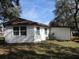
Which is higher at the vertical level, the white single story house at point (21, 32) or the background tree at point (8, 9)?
the background tree at point (8, 9)

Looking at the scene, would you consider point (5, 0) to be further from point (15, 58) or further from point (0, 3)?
point (15, 58)

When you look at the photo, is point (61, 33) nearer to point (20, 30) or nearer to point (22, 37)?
point (22, 37)

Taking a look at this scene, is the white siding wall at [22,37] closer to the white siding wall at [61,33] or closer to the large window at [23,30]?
the large window at [23,30]

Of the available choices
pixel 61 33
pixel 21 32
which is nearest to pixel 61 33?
pixel 61 33

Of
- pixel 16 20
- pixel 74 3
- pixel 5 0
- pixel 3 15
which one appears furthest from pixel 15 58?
pixel 74 3

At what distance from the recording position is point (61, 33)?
3750 cm

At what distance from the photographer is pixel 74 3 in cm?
3975

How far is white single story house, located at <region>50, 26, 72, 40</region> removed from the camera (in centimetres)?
3712

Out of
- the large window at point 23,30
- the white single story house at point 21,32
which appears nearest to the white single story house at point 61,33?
the white single story house at point 21,32

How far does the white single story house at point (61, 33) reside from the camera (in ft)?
122

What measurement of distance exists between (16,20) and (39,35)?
161 inches

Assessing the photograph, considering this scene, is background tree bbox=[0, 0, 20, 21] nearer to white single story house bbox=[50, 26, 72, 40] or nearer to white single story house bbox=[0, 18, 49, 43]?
white single story house bbox=[0, 18, 49, 43]

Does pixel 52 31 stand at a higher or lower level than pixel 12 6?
lower

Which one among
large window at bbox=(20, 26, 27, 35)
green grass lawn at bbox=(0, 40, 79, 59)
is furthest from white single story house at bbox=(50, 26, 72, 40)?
green grass lawn at bbox=(0, 40, 79, 59)
